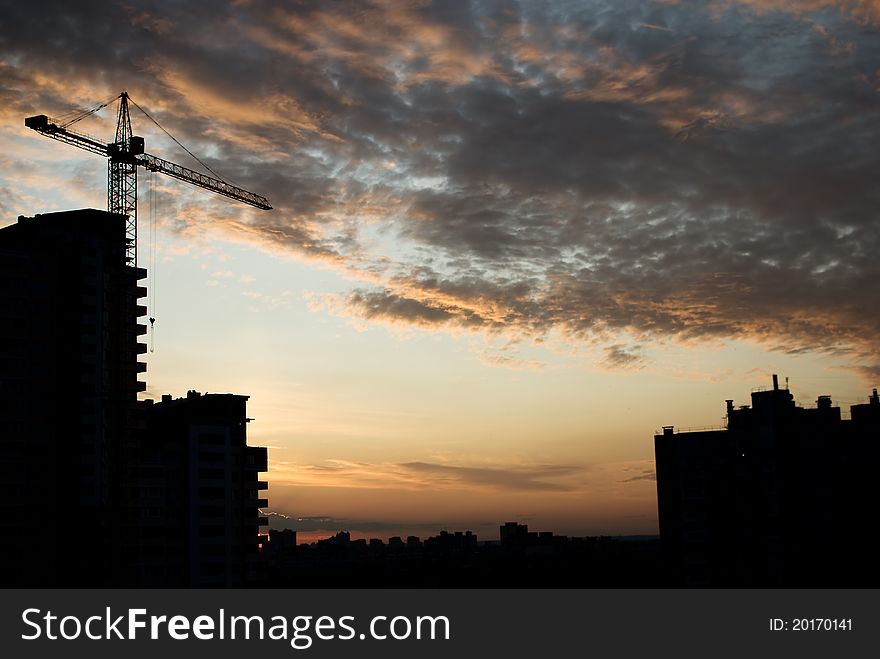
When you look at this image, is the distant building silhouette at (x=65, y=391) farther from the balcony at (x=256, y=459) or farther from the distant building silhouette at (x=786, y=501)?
the distant building silhouette at (x=786, y=501)

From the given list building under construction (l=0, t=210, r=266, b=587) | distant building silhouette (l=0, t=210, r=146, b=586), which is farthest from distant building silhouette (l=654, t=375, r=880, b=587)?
distant building silhouette (l=0, t=210, r=146, b=586)

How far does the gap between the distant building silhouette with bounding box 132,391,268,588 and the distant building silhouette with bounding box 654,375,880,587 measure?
241 ft

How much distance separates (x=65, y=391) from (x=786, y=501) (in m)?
98.8

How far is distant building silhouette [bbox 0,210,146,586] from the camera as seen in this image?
136000mm

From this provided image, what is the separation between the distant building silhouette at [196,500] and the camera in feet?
521

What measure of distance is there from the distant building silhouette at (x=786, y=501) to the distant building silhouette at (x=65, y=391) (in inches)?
3224

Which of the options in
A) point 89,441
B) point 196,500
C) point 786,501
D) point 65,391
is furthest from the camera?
point 196,500

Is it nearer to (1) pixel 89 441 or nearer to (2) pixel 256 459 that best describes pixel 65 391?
(1) pixel 89 441

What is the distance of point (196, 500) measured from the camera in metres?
164

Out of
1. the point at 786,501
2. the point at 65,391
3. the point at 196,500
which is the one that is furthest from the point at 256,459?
the point at 786,501
